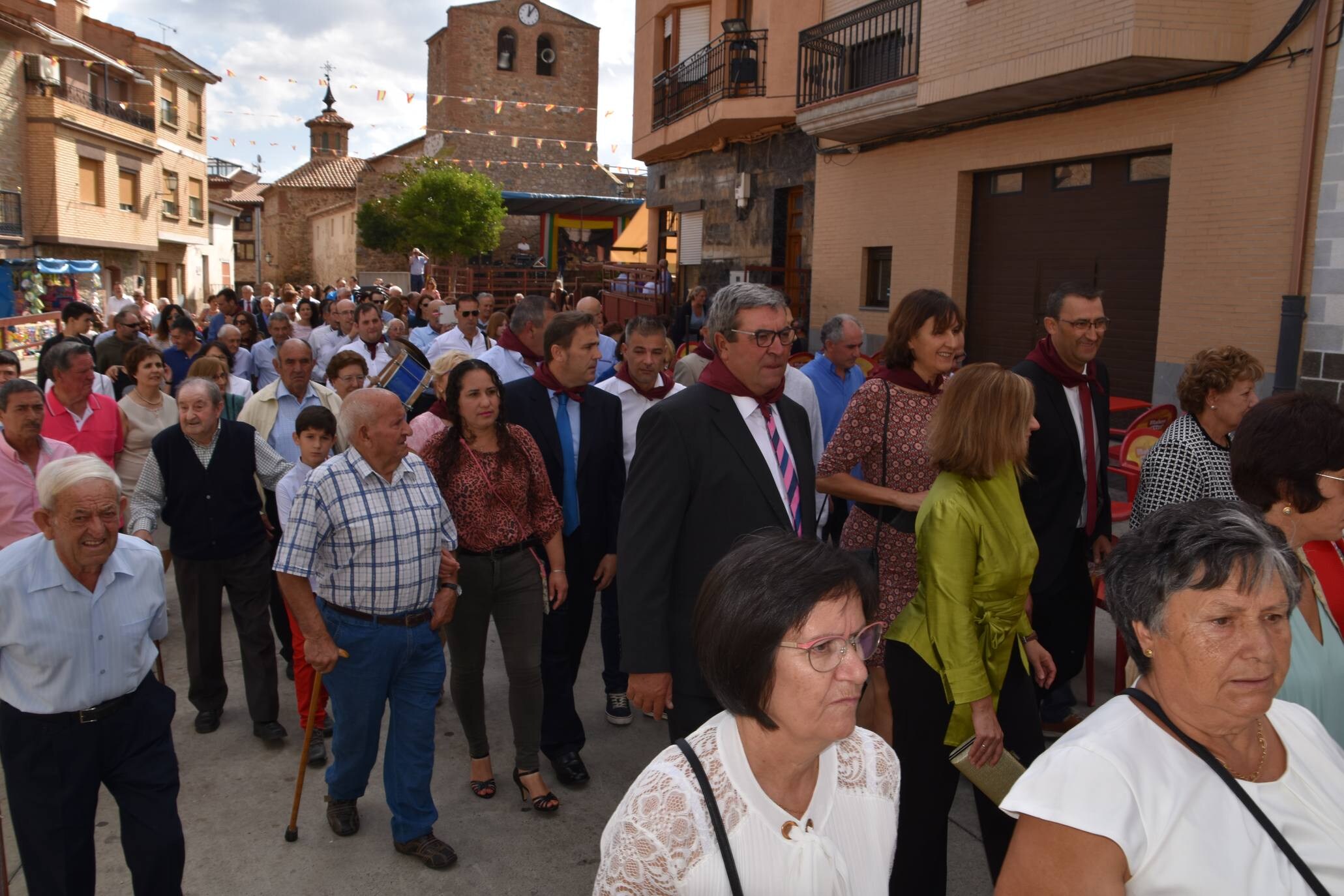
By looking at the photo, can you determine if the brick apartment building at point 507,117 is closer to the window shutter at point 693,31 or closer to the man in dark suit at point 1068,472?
the window shutter at point 693,31

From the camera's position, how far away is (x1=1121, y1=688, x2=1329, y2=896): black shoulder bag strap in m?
1.83

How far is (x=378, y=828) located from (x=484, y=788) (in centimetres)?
47

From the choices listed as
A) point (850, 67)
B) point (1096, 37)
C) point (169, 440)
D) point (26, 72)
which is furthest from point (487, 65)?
point (169, 440)

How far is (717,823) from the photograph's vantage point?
184 cm

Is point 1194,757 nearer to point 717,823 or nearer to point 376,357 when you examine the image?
point 717,823

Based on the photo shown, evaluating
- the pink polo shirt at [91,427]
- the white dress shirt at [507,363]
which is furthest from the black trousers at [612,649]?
the pink polo shirt at [91,427]

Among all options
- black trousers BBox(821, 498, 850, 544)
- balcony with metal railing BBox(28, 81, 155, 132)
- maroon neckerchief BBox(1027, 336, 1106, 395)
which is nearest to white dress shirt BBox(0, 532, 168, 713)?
maroon neckerchief BBox(1027, 336, 1106, 395)

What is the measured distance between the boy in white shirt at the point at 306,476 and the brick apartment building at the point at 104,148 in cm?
2787

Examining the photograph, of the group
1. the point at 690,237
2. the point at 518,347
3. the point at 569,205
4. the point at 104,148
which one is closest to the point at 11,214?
the point at 104,148

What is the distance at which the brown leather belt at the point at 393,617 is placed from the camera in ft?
12.9

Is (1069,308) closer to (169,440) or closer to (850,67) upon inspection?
(169,440)

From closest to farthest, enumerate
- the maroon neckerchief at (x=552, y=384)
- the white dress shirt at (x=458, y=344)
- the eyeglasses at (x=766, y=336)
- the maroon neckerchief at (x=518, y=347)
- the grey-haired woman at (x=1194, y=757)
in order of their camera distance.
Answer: the grey-haired woman at (x=1194, y=757), the eyeglasses at (x=766, y=336), the maroon neckerchief at (x=552, y=384), the maroon neckerchief at (x=518, y=347), the white dress shirt at (x=458, y=344)

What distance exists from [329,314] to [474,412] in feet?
28.3

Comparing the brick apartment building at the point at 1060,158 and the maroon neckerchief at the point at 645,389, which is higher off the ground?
the brick apartment building at the point at 1060,158
